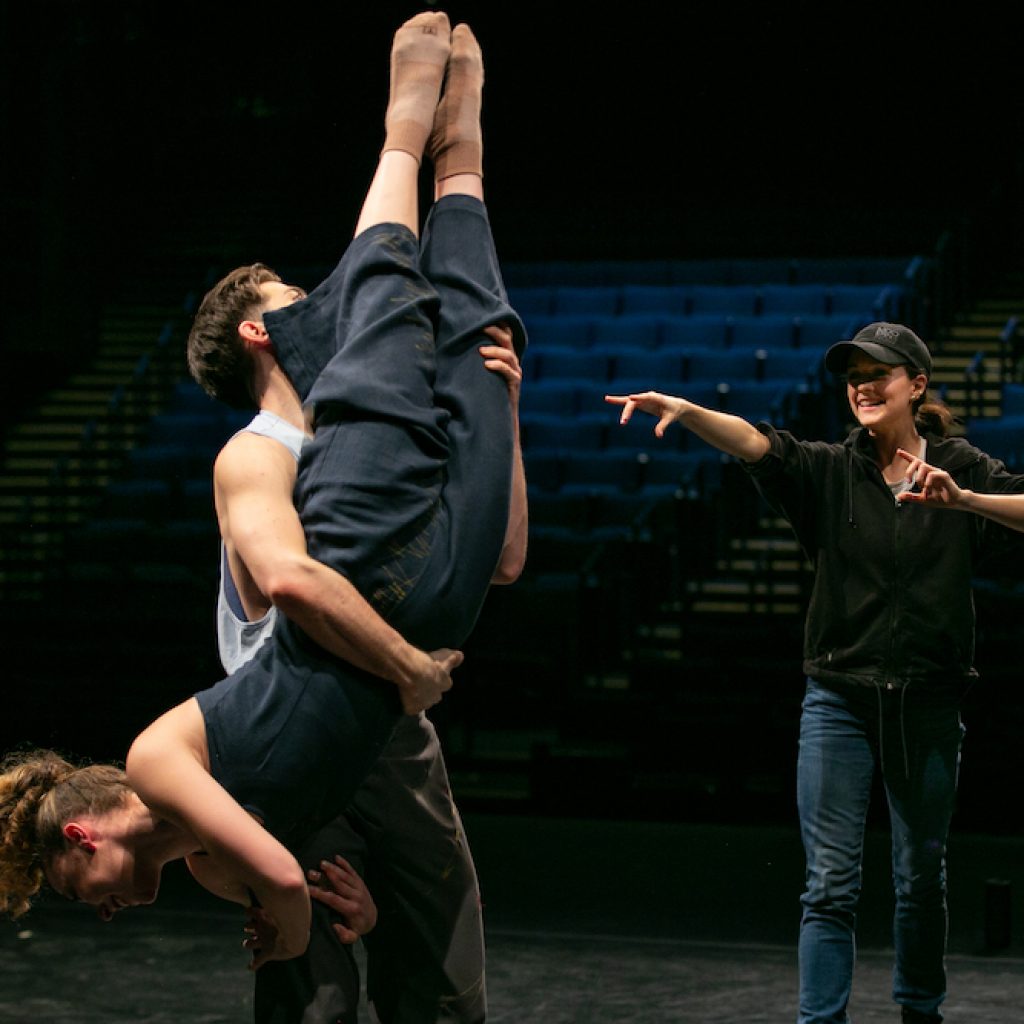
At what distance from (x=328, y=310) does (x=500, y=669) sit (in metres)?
4.72

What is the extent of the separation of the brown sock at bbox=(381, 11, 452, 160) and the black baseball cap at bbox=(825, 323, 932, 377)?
120 centimetres

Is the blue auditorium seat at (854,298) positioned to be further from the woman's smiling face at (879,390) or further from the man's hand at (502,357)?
the man's hand at (502,357)

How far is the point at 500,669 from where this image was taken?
6.79 metres

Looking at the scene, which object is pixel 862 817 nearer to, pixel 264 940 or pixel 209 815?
pixel 264 940

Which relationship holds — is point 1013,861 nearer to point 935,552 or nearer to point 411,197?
point 935,552

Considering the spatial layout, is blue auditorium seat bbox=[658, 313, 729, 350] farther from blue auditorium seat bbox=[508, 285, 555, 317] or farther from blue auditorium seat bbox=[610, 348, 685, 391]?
blue auditorium seat bbox=[508, 285, 555, 317]

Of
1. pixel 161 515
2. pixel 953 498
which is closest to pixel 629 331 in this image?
pixel 161 515

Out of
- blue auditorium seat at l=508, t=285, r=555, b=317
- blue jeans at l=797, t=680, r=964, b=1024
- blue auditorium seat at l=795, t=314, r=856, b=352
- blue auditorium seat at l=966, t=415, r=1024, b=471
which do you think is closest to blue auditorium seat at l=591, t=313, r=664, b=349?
blue auditorium seat at l=508, t=285, r=555, b=317

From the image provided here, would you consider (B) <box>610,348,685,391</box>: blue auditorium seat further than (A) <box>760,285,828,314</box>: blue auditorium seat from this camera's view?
No

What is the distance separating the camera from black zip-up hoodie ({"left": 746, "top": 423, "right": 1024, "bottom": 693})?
125 inches

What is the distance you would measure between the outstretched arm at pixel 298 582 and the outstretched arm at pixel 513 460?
0.75 feet

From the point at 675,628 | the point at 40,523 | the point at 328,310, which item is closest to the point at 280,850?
the point at 328,310

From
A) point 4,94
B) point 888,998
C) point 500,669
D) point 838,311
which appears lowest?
point 888,998

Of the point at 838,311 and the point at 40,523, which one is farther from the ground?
the point at 838,311
